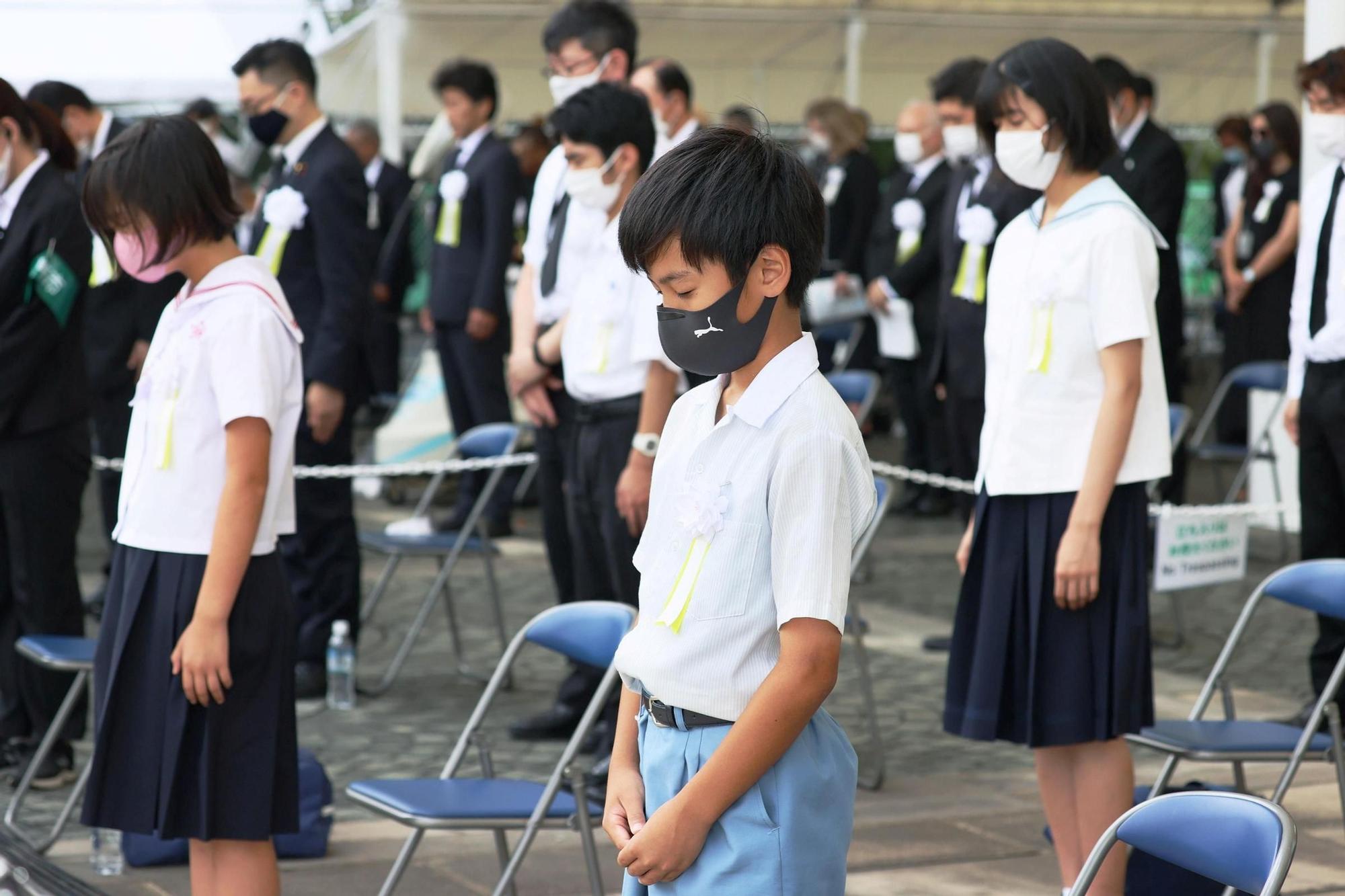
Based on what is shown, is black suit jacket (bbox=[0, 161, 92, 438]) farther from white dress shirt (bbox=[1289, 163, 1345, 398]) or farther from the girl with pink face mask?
white dress shirt (bbox=[1289, 163, 1345, 398])

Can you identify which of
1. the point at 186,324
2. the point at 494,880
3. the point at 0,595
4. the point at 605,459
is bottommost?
the point at 494,880

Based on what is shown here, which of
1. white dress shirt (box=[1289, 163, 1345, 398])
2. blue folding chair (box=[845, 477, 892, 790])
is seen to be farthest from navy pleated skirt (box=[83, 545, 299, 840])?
white dress shirt (box=[1289, 163, 1345, 398])

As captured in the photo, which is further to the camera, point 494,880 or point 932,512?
point 932,512

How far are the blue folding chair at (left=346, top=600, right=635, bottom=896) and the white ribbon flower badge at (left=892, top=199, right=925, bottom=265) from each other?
509cm

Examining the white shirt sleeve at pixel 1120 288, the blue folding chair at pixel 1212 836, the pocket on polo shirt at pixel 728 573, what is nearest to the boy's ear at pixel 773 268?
the pocket on polo shirt at pixel 728 573

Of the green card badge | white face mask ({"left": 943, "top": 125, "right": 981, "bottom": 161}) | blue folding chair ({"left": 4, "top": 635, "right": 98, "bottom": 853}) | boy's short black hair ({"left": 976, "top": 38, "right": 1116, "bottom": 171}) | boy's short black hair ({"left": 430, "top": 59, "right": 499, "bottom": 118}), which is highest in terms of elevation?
boy's short black hair ({"left": 430, "top": 59, "right": 499, "bottom": 118})

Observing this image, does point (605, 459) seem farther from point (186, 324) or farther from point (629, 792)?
point (629, 792)

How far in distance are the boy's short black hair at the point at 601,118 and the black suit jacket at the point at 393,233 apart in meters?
6.21

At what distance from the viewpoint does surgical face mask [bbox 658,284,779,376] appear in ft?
7.02

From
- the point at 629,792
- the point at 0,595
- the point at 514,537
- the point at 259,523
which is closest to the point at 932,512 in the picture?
the point at 514,537

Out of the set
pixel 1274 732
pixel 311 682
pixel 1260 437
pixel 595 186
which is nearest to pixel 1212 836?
pixel 1274 732

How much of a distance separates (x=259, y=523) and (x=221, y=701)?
32cm

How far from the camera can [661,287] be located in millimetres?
2164

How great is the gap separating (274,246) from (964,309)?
241 cm
